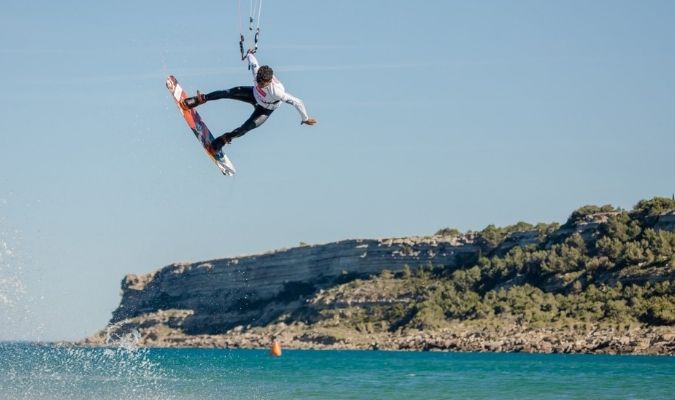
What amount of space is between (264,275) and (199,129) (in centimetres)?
9674

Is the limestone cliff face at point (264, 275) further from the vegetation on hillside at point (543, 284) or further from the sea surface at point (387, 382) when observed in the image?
the sea surface at point (387, 382)

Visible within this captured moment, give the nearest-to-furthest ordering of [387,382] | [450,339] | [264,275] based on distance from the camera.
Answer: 1. [387,382]
2. [450,339]
3. [264,275]

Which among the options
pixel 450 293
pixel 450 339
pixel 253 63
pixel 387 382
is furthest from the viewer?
pixel 450 293

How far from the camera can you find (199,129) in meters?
22.1

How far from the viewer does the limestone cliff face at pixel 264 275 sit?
105 meters

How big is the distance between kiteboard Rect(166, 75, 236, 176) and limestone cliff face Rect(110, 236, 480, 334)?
8169cm

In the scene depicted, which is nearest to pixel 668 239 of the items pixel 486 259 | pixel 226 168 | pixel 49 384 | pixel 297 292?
pixel 486 259

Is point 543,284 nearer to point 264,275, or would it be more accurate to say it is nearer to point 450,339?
point 450,339

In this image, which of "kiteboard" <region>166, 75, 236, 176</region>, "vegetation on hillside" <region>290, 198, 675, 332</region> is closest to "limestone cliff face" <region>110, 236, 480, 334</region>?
"vegetation on hillside" <region>290, 198, 675, 332</region>

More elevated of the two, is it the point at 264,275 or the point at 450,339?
the point at 264,275

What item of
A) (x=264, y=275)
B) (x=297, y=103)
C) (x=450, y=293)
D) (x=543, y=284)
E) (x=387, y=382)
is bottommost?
(x=387, y=382)

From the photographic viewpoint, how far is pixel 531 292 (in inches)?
3359

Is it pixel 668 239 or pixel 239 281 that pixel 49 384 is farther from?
pixel 239 281

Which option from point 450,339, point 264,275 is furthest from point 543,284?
point 264,275
